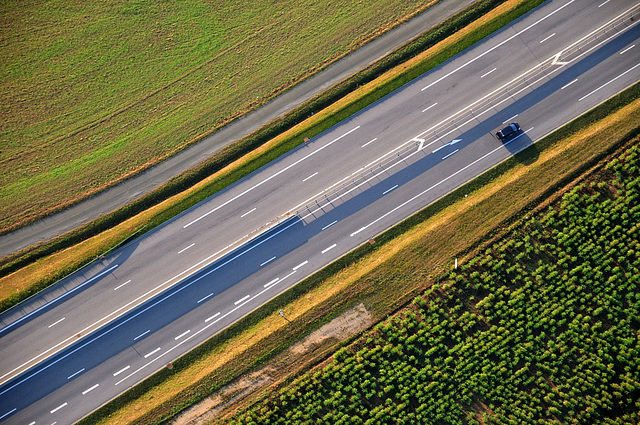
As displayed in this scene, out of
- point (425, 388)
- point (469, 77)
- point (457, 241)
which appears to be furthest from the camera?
point (469, 77)

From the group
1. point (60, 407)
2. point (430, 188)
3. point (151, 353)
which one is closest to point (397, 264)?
point (430, 188)

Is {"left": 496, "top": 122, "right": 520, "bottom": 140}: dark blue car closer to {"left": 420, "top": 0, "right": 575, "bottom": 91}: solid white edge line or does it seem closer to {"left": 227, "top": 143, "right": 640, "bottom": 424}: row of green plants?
{"left": 420, "top": 0, "right": 575, "bottom": 91}: solid white edge line

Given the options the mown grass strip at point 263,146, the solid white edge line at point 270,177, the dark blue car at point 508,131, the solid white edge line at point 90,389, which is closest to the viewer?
the solid white edge line at point 90,389

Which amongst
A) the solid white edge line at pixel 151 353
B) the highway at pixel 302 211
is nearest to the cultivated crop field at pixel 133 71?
the highway at pixel 302 211

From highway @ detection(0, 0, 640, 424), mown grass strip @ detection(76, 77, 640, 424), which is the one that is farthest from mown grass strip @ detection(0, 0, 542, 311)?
mown grass strip @ detection(76, 77, 640, 424)

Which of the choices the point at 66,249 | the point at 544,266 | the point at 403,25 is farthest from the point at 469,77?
the point at 66,249

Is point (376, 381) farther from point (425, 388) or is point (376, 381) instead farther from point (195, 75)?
point (195, 75)

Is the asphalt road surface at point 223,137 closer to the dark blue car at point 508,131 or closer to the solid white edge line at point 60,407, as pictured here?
the dark blue car at point 508,131
